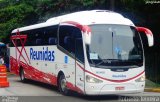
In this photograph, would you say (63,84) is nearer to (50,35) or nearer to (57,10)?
(50,35)

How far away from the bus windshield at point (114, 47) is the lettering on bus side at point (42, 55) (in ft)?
13.4

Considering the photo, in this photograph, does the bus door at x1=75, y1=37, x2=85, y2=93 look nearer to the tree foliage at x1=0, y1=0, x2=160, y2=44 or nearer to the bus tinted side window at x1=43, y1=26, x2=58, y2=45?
the bus tinted side window at x1=43, y1=26, x2=58, y2=45

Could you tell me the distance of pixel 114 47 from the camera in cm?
1600

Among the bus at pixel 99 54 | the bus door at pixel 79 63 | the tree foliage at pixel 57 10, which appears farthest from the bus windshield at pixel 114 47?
the tree foliage at pixel 57 10

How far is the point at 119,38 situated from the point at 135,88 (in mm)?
1975

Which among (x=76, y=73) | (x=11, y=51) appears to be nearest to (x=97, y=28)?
(x=76, y=73)

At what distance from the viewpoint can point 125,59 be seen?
16031mm

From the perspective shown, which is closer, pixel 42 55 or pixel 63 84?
pixel 63 84

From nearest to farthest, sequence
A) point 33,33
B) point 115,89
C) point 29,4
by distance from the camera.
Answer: point 115,89 < point 33,33 < point 29,4

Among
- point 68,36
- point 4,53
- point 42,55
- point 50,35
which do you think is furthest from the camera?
point 4,53

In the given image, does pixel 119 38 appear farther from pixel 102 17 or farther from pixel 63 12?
pixel 63 12

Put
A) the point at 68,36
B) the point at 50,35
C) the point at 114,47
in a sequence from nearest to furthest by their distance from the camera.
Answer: the point at 114,47
the point at 68,36
the point at 50,35

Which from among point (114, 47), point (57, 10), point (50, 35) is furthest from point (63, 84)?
point (57, 10)

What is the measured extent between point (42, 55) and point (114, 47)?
6.22m
